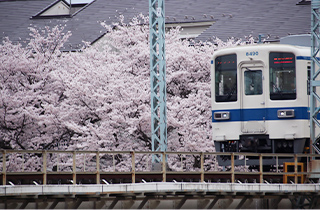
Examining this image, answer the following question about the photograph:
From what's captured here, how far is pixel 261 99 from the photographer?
58.1ft

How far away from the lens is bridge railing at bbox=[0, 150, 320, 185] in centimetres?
1242

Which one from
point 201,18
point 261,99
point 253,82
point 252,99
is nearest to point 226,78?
point 253,82

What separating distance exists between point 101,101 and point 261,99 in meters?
6.91

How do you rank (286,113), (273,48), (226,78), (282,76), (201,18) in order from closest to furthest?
(286,113), (282,76), (273,48), (226,78), (201,18)

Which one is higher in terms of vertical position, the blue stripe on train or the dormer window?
the dormer window

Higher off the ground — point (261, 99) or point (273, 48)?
point (273, 48)

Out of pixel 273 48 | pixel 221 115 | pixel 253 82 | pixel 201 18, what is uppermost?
pixel 201 18

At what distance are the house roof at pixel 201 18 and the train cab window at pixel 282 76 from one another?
15.1 meters

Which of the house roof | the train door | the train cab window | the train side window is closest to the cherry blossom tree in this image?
the train door

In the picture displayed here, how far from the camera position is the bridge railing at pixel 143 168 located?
1242 centimetres

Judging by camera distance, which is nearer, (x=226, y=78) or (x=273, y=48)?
(x=273, y=48)

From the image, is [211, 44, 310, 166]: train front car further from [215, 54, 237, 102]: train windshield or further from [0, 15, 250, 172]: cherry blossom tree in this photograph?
[0, 15, 250, 172]: cherry blossom tree

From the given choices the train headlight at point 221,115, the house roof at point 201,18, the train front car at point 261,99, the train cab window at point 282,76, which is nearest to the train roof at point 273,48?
the train front car at point 261,99

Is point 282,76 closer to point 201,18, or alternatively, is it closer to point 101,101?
point 101,101
